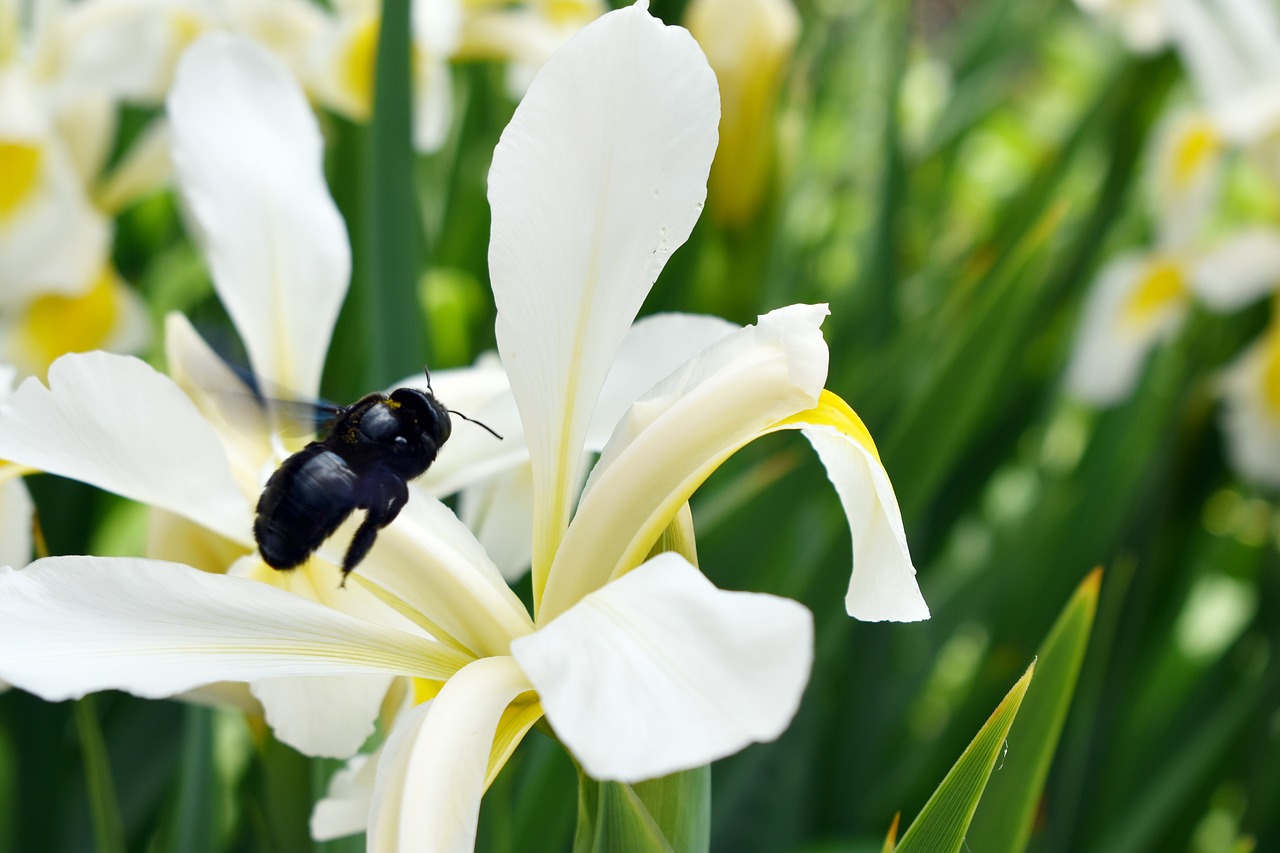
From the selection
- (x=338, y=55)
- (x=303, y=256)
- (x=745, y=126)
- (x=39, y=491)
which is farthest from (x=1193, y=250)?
(x=39, y=491)

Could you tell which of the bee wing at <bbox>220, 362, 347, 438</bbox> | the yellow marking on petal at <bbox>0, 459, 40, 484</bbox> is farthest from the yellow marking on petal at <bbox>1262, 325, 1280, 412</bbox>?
the yellow marking on petal at <bbox>0, 459, 40, 484</bbox>

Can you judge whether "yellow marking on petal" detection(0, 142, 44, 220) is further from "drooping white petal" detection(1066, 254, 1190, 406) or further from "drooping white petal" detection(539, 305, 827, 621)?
"drooping white petal" detection(1066, 254, 1190, 406)

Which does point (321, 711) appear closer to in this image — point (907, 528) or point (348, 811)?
point (348, 811)

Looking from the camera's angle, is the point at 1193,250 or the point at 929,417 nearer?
the point at 929,417

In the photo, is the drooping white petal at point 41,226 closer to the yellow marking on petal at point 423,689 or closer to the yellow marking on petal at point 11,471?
the yellow marking on petal at point 11,471

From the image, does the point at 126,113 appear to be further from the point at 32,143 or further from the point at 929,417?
the point at 929,417

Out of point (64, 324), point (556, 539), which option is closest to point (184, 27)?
point (64, 324)

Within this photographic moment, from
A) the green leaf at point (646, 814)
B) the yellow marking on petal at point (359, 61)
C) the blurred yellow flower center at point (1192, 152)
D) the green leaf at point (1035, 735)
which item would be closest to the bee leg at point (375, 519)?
the green leaf at point (646, 814)
